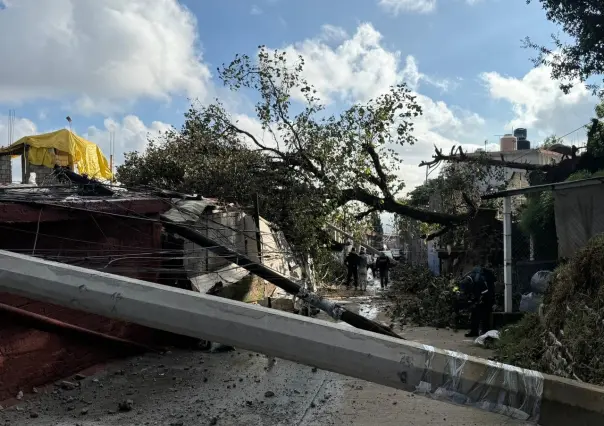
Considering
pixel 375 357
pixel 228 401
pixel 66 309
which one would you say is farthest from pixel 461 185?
pixel 375 357

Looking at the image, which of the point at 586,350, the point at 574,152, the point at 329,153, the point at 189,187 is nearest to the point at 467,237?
the point at 574,152

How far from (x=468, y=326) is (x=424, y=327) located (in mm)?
872

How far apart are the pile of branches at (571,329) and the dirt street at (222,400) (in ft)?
2.93

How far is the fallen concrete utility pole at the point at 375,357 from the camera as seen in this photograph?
7.54ft

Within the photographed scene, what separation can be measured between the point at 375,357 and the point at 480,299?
24.9 feet

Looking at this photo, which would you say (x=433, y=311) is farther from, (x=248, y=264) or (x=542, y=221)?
(x=248, y=264)

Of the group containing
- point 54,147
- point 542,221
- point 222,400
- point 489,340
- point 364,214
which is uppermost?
point 54,147

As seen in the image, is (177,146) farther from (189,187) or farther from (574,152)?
(574,152)

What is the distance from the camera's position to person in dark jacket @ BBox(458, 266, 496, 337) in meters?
9.24

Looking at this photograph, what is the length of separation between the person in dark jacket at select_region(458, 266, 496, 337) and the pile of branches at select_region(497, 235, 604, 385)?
2.06m

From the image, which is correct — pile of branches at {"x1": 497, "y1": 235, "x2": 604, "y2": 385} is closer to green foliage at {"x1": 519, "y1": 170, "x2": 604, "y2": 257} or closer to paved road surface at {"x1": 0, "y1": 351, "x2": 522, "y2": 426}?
paved road surface at {"x1": 0, "y1": 351, "x2": 522, "y2": 426}

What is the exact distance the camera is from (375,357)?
7.59ft

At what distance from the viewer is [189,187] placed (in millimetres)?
12039

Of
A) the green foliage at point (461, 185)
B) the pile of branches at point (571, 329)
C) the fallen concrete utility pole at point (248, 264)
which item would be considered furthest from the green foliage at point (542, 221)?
the fallen concrete utility pole at point (248, 264)
